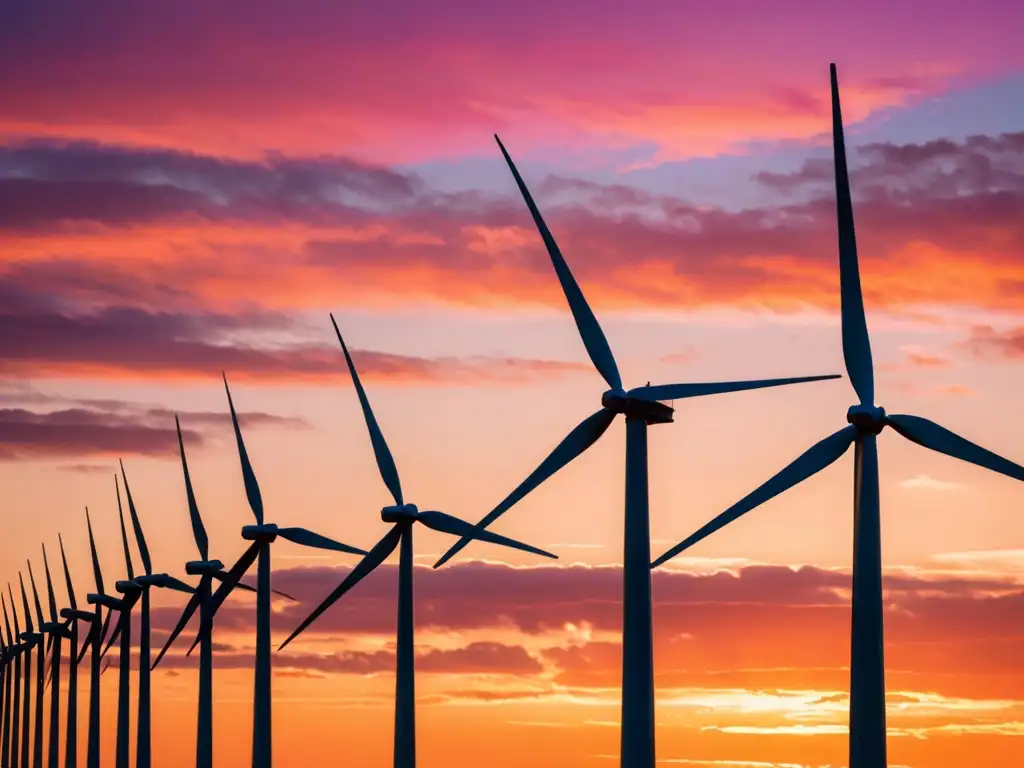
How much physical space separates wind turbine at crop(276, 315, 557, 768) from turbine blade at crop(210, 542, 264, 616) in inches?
683

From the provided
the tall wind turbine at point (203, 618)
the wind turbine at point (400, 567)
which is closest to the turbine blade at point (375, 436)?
the wind turbine at point (400, 567)

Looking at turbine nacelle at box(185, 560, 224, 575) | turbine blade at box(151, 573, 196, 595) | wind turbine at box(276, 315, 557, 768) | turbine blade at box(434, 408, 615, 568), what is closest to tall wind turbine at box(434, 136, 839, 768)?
turbine blade at box(434, 408, 615, 568)

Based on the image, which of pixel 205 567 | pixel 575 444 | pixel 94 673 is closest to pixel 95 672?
pixel 94 673

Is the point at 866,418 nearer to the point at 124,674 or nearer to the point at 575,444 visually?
the point at 575,444

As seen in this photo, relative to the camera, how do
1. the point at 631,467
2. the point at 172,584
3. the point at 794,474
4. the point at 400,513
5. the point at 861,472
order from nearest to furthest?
1. the point at 861,472
2. the point at 794,474
3. the point at 631,467
4. the point at 400,513
5. the point at 172,584

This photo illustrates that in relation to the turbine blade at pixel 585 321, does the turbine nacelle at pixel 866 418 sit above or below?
below

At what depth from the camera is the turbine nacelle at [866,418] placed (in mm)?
69875

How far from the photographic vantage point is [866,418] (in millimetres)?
69812

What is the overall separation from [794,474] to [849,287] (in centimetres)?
668

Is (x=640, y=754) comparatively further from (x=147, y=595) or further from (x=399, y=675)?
(x=147, y=595)

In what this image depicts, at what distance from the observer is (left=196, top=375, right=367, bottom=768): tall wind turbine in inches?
4761

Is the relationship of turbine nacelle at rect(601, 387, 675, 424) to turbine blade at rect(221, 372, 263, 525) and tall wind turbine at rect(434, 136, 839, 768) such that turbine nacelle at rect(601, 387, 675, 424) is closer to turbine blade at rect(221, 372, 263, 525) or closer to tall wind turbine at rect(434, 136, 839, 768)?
tall wind turbine at rect(434, 136, 839, 768)

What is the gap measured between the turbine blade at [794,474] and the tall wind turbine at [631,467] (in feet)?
7.39

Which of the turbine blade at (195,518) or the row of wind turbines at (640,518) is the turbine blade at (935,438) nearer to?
the row of wind turbines at (640,518)
